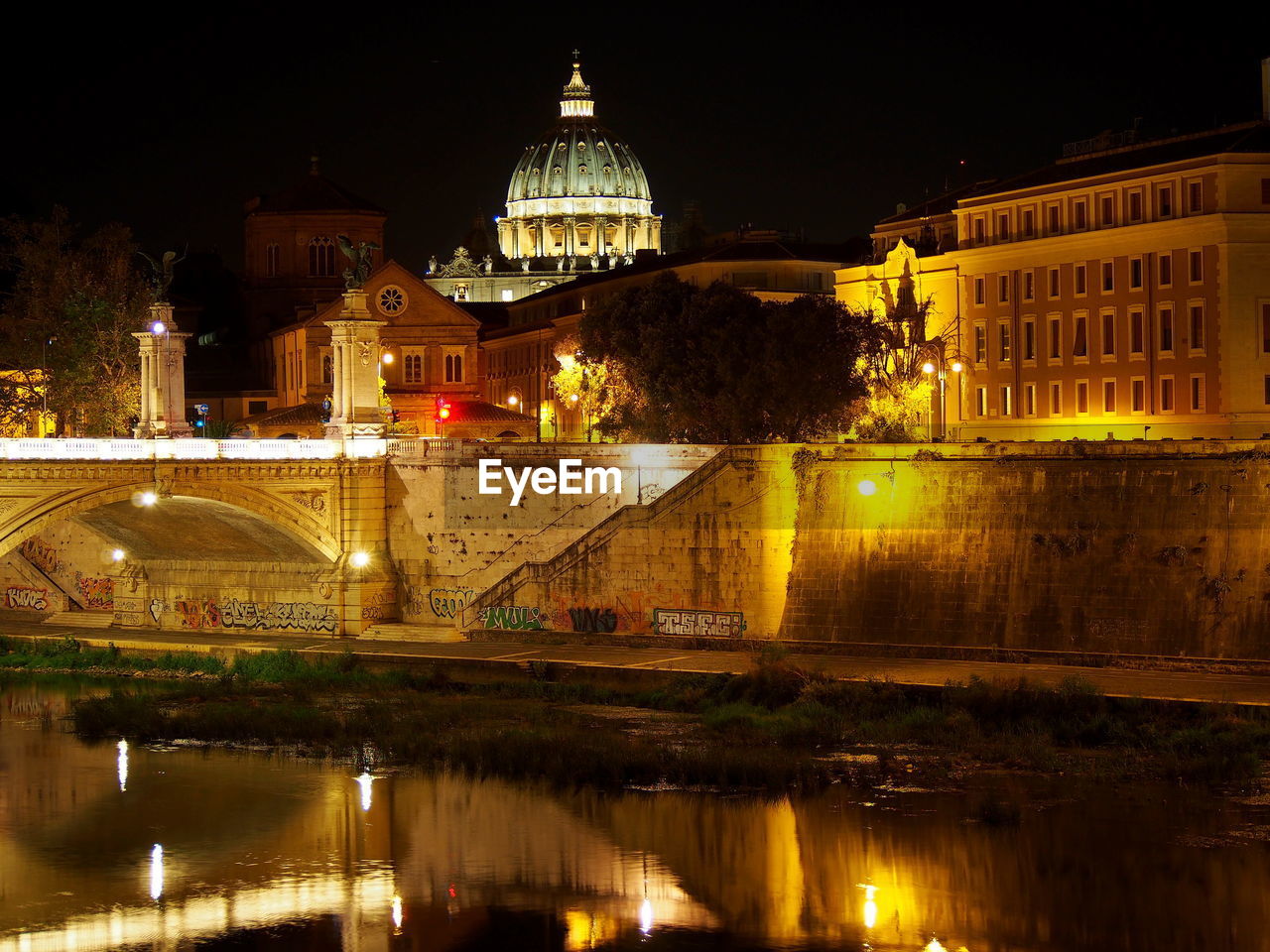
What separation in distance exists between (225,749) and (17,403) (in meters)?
28.9

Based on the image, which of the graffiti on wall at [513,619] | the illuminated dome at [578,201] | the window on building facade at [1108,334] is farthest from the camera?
the illuminated dome at [578,201]

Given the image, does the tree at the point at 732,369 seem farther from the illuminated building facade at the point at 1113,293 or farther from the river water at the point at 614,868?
the river water at the point at 614,868

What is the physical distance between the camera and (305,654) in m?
51.0

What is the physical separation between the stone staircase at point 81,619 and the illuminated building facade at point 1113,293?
27799mm

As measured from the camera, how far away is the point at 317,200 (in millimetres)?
113500

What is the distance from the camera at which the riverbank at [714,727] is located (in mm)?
36969

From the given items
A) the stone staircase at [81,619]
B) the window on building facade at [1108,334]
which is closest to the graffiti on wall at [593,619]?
the stone staircase at [81,619]

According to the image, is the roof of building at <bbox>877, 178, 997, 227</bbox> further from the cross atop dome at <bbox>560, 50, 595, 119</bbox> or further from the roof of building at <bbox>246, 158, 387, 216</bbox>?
the cross atop dome at <bbox>560, 50, 595, 119</bbox>

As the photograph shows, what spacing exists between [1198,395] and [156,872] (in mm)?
38628

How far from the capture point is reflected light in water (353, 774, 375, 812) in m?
36.8

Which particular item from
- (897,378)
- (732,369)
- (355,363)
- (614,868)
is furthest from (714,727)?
(897,378)

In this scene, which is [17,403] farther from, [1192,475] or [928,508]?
[1192,475]

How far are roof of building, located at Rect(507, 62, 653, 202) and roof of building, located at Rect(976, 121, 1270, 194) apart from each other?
101 metres

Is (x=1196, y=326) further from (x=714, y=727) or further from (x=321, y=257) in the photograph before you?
(x=321, y=257)
